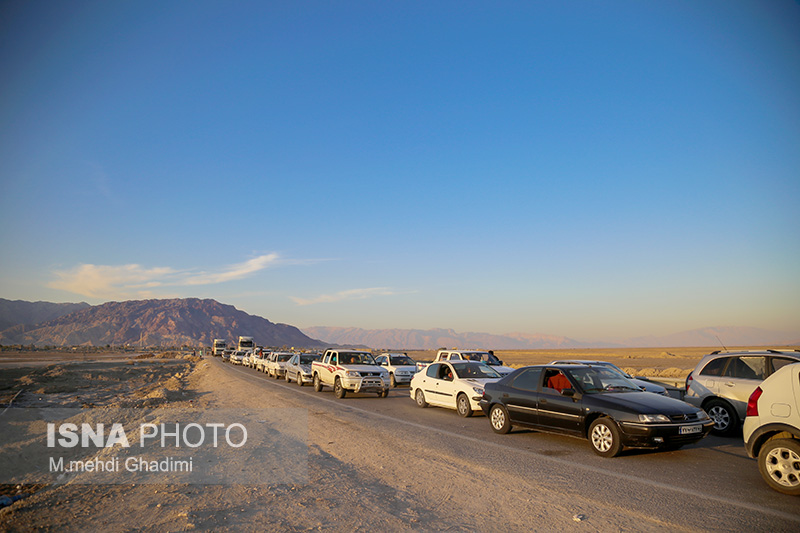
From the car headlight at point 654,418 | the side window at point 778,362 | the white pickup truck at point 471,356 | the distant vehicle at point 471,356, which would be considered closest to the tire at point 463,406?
the white pickup truck at point 471,356

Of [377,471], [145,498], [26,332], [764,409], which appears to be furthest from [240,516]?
[26,332]

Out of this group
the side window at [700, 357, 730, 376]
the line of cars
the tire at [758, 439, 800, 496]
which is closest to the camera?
the tire at [758, 439, 800, 496]

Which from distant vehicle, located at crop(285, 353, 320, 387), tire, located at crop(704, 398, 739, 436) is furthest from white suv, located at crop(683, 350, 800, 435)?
distant vehicle, located at crop(285, 353, 320, 387)

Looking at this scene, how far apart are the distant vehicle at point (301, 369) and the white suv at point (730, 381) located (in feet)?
57.0

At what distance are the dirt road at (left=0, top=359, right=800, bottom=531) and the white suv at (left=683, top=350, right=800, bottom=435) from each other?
111 centimetres

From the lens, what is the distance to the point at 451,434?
10.8 m

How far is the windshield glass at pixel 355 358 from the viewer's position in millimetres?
20109

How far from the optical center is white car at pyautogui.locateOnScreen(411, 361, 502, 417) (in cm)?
1380

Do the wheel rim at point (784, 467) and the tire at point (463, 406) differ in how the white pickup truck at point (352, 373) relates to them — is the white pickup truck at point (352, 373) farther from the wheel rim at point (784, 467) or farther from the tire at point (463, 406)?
the wheel rim at point (784, 467)

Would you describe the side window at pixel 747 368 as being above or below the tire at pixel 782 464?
above

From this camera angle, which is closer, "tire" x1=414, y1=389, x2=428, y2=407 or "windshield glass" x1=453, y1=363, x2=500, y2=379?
"windshield glass" x1=453, y1=363, x2=500, y2=379

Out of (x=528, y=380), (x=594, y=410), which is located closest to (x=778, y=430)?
(x=594, y=410)

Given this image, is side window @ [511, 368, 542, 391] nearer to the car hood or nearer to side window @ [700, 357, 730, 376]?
the car hood

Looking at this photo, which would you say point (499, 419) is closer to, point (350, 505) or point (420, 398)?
point (420, 398)
